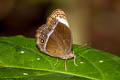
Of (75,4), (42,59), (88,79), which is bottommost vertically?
(88,79)

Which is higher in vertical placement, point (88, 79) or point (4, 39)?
point (4, 39)

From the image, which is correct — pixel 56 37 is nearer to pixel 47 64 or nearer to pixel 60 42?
pixel 60 42

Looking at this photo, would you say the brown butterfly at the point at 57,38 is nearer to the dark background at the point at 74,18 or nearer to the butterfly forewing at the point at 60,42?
the butterfly forewing at the point at 60,42

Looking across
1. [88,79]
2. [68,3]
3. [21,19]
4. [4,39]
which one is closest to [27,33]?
[21,19]

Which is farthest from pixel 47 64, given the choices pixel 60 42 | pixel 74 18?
pixel 74 18

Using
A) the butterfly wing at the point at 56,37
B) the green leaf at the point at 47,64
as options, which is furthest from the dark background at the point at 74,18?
the green leaf at the point at 47,64

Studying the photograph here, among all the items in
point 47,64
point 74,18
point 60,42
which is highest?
point 74,18

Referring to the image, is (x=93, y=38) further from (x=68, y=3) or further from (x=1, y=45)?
(x=1, y=45)
